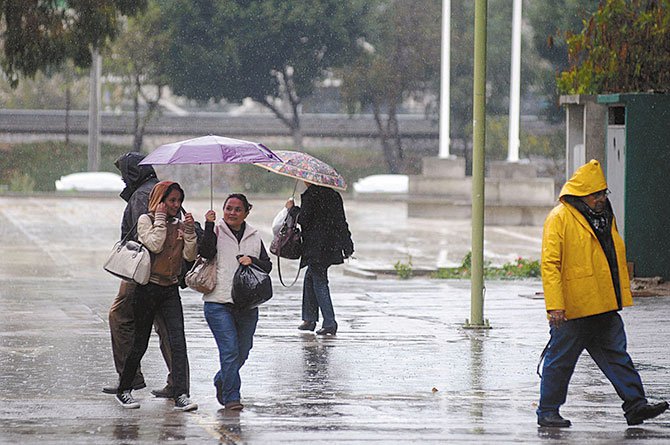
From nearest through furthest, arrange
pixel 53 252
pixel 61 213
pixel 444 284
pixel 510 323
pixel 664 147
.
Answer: pixel 510 323
pixel 664 147
pixel 444 284
pixel 53 252
pixel 61 213

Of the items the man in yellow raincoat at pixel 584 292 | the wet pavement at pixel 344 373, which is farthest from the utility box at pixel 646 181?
the man in yellow raincoat at pixel 584 292

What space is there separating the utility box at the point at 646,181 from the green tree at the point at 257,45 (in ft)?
131

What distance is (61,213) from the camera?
37219 mm

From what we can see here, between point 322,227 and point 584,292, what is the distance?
17.1 ft

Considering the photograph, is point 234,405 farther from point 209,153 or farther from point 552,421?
point 552,421

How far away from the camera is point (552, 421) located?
353 inches

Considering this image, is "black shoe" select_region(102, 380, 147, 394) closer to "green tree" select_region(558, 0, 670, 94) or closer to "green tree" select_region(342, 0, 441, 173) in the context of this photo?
"green tree" select_region(558, 0, 670, 94)

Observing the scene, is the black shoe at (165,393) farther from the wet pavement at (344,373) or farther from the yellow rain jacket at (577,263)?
the yellow rain jacket at (577,263)

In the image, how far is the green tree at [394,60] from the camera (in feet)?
195

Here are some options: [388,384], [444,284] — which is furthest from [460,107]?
[388,384]

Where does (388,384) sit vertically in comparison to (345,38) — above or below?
below

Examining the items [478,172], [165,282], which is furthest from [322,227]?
[165,282]

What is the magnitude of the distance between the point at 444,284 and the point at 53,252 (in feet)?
29.3

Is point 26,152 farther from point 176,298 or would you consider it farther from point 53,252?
point 176,298
